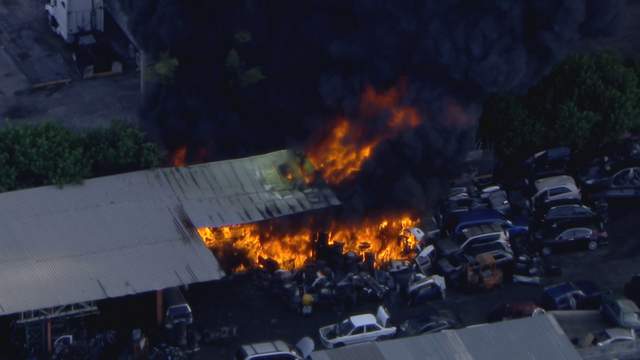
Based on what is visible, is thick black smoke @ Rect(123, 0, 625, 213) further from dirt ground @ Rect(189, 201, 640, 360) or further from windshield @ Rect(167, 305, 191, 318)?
windshield @ Rect(167, 305, 191, 318)

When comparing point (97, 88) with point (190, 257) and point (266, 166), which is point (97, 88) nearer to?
point (266, 166)

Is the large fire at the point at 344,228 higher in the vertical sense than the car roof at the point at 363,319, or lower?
higher

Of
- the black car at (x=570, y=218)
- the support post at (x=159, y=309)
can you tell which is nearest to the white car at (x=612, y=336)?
the black car at (x=570, y=218)

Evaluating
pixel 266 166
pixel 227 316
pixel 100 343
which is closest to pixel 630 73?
pixel 266 166

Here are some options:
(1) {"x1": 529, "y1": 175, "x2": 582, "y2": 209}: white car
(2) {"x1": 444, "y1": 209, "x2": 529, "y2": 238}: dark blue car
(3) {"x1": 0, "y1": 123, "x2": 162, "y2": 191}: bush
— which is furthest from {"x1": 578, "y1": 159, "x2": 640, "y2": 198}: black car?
(3) {"x1": 0, "y1": 123, "x2": 162, "y2": 191}: bush

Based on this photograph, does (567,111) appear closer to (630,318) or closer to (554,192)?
(554,192)

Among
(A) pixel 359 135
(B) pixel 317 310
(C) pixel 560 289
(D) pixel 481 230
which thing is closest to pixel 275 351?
(B) pixel 317 310

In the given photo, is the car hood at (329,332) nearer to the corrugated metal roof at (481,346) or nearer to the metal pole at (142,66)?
the corrugated metal roof at (481,346)
